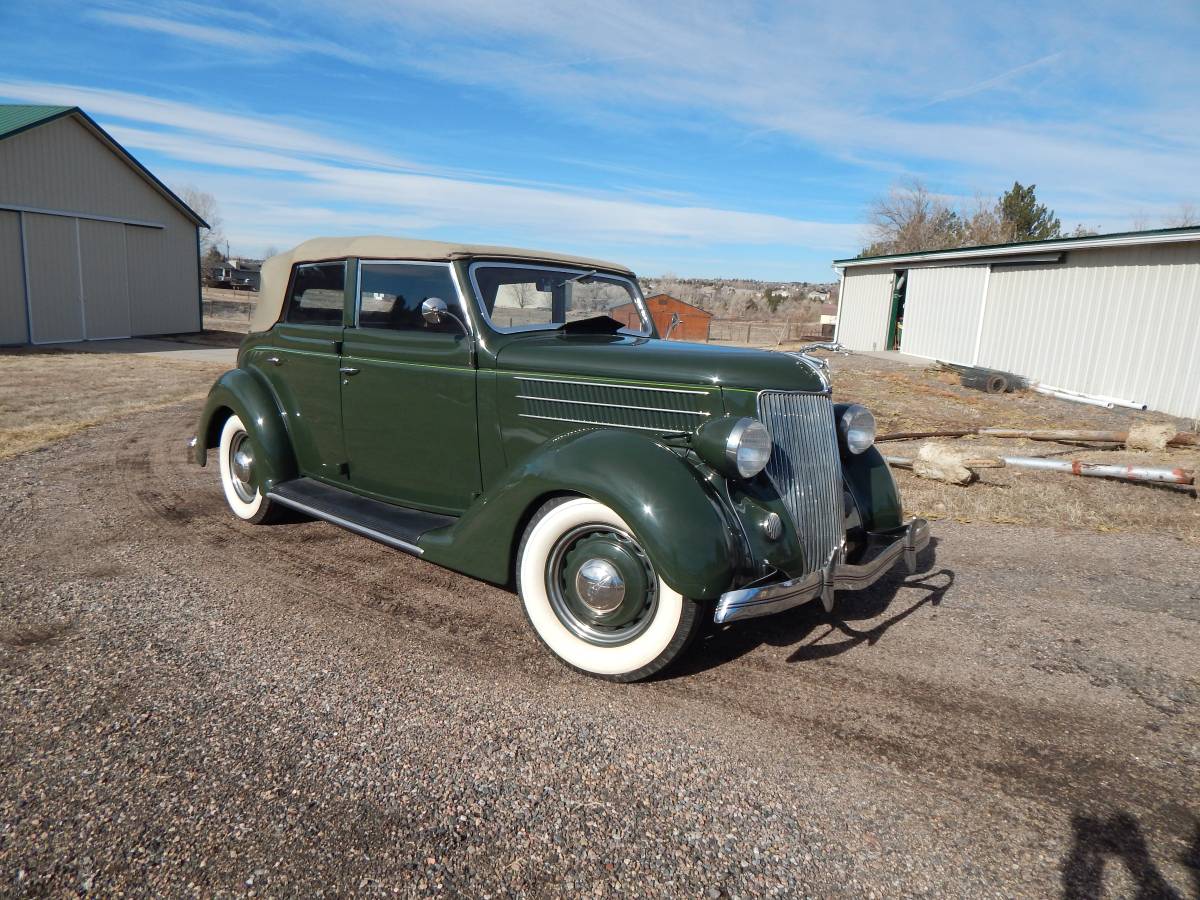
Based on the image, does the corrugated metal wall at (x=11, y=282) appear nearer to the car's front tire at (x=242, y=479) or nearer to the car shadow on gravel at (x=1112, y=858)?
the car's front tire at (x=242, y=479)

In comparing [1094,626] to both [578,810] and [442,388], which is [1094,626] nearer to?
[578,810]

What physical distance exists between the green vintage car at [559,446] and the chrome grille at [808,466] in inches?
0.4

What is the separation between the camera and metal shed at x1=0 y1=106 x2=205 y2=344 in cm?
1617

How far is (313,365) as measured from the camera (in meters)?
4.72

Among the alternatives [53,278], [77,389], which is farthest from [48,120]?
[77,389]

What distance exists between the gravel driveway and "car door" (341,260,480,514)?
59 centimetres

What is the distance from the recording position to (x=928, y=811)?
2.36 m

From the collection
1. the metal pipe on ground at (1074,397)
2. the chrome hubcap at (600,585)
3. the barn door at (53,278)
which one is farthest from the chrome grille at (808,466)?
the barn door at (53,278)

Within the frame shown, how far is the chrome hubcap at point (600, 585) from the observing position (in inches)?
122

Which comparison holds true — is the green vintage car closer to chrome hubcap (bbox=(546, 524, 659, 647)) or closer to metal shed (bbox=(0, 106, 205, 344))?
chrome hubcap (bbox=(546, 524, 659, 647))

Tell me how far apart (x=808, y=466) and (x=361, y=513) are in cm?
251

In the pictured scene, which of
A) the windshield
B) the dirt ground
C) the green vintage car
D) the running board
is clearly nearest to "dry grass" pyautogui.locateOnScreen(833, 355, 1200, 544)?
the dirt ground

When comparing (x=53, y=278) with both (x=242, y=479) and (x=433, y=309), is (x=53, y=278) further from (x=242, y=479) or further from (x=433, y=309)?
(x=433, y=309)

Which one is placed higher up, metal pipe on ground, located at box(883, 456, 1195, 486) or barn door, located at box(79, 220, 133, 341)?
barn door, located at box(79, 220, 133, 341)
